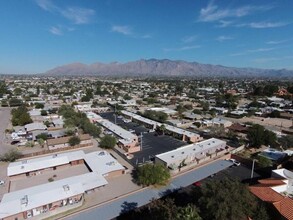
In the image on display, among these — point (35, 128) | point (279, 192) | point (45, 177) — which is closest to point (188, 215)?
point (279, 192)

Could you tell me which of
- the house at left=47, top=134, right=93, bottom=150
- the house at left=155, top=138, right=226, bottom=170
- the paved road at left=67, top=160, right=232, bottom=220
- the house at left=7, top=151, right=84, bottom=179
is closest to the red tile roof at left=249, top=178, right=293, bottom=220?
the paved road at left=67, top=160, right=232, bottom=220

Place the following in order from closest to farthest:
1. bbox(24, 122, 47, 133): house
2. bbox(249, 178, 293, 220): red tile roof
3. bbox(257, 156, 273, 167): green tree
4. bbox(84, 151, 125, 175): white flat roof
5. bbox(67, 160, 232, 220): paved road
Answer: bbox(249, 178, 293, 220): red tile roof < bbox(67, 160, 232, 220): paved road < bbox(84, 151, 125, 175): white flat roof < bbox(257, 156, 273, 167): green tree < bbox(24, 122, 47, 133): house

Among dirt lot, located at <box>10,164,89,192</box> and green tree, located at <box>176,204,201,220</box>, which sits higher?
green tree, located at <box>176,204,201,220</box>

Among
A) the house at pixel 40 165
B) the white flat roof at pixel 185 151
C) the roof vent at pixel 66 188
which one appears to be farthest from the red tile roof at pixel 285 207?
the house at pixel 40 165

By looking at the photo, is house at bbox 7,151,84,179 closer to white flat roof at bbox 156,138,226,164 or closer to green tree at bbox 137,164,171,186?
green tree at bbox 137,164,171,186

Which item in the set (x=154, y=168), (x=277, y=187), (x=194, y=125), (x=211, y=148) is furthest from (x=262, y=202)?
(x=194, y=125)

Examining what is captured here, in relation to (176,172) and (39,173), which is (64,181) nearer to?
(39,173)
